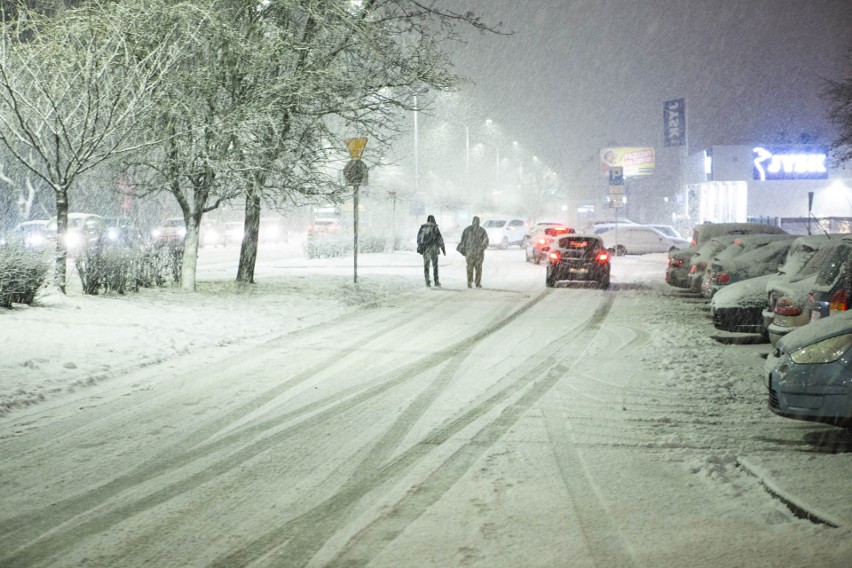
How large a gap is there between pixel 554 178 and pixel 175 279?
114 m

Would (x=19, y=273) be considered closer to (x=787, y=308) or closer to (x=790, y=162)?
(x=787, y=308)

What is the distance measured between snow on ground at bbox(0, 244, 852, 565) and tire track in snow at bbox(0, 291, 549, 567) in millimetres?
2347

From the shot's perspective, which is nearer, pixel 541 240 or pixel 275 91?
pixel 275 91

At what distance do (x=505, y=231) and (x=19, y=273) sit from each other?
3661cm

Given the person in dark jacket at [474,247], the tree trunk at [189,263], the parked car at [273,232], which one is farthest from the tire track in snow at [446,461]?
the parked car at [273,232]

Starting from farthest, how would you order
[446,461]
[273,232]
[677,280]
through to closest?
[273,232], [677,280], [446,461]

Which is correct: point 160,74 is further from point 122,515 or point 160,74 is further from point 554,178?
point 554,178

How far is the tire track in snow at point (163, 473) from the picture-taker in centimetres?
450

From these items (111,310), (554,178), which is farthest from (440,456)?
(554,178)

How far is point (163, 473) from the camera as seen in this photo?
5723 millimetres

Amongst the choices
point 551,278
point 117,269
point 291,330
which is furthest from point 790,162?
point 291,330

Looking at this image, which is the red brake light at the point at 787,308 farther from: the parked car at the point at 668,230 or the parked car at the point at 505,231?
the parked car at the point at 505,231

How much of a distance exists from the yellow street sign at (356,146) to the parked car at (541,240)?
14.1 metres

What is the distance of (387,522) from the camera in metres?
4.71
